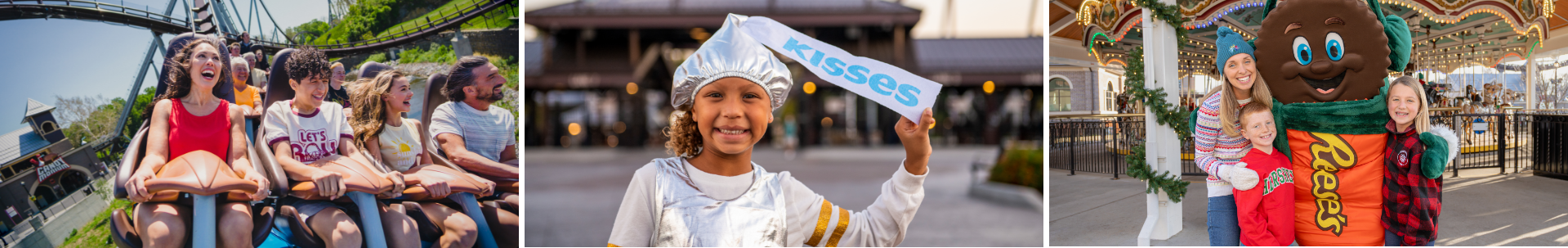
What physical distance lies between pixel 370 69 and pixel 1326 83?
4673 mm

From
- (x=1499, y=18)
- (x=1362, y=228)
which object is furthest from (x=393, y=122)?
(x=1499, y=18)

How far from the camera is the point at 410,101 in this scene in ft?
11.2

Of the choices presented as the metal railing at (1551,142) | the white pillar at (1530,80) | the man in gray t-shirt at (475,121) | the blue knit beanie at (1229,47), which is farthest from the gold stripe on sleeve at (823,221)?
the metal railing at (1551,142)

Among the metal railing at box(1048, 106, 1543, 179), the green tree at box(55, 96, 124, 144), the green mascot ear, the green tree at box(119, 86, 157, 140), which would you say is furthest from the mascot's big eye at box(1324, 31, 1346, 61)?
the green tree at box(55, 96, 124, 144)

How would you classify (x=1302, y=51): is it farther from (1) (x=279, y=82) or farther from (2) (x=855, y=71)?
(1) (x=279, y=82)

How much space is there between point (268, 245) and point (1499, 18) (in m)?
9.84

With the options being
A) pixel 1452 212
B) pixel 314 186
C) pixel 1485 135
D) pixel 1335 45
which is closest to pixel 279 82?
pixel 314 186

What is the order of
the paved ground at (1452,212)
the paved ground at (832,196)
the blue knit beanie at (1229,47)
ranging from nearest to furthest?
the blue knit beanie at (1229,47), the paved ground at (1452,212), the paved ground at (832,196)

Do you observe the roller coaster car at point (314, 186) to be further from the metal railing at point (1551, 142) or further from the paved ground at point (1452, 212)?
the metal railing at point (1551, 142)

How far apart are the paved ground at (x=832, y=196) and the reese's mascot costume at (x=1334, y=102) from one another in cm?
184

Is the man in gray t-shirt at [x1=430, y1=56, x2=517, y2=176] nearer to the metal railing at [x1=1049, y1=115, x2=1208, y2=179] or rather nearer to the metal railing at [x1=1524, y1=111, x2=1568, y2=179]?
the metal railing at [x1=1049, y1=115, x2=1208, y2=179]

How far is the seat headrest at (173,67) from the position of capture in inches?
125

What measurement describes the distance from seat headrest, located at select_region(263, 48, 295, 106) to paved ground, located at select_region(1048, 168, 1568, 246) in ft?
13.8

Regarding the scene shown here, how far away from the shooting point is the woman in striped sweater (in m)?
3.17
